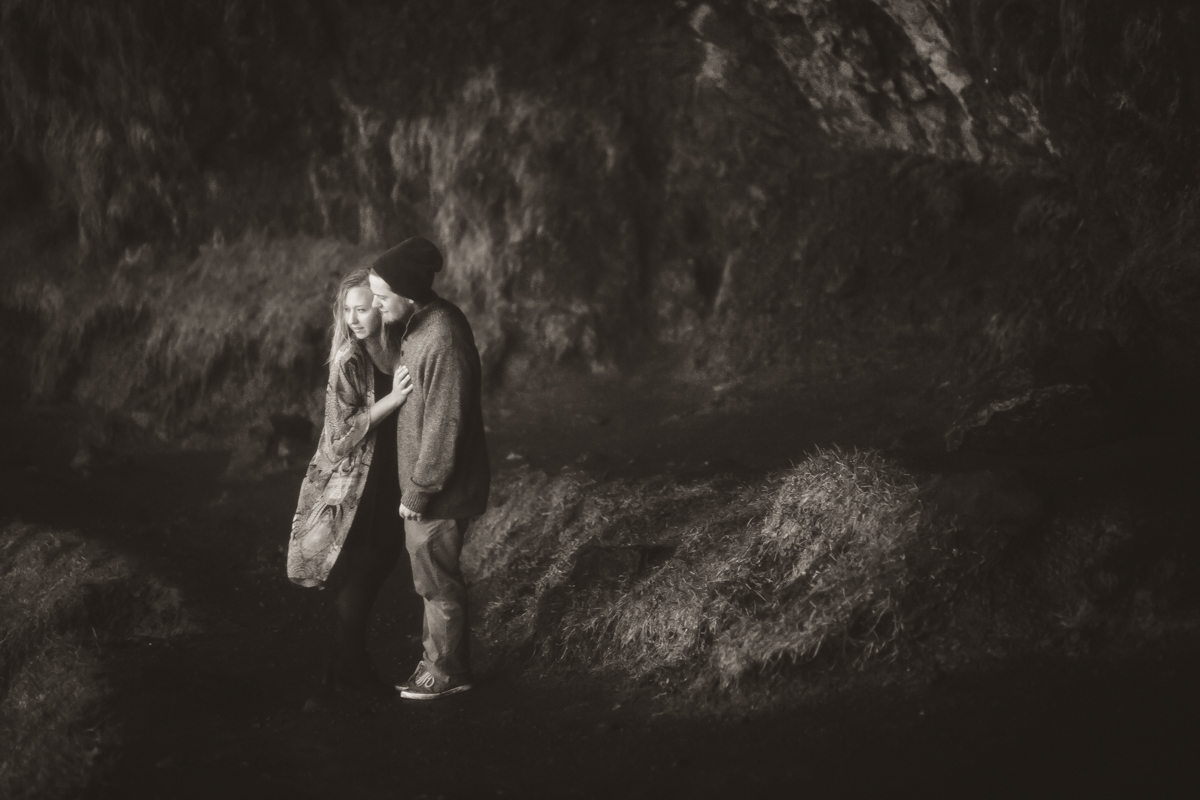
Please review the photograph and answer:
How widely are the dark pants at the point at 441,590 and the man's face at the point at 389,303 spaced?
106cm

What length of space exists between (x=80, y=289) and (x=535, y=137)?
18.9ft

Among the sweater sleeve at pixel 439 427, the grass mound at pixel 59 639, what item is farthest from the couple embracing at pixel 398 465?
the grass mound at pixel 59 639

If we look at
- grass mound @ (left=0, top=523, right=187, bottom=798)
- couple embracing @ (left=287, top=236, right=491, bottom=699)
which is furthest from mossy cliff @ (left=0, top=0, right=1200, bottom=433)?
couple embracing @ (left=287, top=236, right=491, bottom=699)

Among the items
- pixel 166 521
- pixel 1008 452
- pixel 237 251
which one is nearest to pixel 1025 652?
pixel 1008 452

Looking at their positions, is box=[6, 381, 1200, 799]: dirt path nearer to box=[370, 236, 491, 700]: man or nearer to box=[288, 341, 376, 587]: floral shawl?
box=[370, 236, 491, 700]: man

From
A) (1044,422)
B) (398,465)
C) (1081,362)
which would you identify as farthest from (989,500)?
(398,465)

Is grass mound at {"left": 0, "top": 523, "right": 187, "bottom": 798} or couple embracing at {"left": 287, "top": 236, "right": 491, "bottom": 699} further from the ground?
couple embracing at {"left": 287, "top": 236, "right": 491, "bottom": 699}

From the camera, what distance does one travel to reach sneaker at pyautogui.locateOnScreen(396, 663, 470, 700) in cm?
632

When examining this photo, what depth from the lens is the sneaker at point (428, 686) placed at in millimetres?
6320

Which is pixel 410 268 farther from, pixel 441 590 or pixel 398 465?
pixel 441 590

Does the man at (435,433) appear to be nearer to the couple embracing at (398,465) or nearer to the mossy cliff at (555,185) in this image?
the couple embracing at (398,465)

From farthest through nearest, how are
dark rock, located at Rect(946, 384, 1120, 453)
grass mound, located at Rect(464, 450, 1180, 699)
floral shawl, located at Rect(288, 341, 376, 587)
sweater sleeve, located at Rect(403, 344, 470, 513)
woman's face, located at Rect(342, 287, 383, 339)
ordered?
dark rock, located at Rect(946, 384, 1120, 453), woman's face, located at Rect(342, 287, 383, 339), floral shawl, located at Rect(288, 341, 376, 587), sweater sleeve, located at Rect(403, 344, 470, 513), grass mound, located at Rect(464, 450, 1180, 699)

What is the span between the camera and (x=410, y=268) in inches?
237

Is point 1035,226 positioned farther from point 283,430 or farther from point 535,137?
point 283,430
